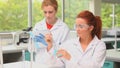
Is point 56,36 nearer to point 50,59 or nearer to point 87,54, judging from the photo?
point 50,59

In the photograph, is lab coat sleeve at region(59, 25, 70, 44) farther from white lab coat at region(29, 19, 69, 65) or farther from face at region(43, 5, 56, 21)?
face at region(43, 5, 56, 21)

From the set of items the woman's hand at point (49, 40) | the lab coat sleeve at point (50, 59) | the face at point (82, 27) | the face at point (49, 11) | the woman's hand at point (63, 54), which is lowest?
the lab coat sleeve at point (50, 59)

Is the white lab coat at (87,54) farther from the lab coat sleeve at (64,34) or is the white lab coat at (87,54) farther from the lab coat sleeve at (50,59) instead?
the lab coat sleeve at (64,34)

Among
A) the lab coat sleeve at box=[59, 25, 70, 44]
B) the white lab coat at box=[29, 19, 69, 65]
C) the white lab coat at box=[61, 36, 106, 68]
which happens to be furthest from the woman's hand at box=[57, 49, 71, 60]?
the lab coat sleeve at box=[59, 25, 70, 44]

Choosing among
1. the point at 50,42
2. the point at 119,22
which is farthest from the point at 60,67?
the point at 119,22

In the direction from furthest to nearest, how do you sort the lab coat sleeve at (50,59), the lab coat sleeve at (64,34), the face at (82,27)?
the lab coat sleeve at (64,34)
the lab coat sleeve at (50,59)
the face at (82,27)

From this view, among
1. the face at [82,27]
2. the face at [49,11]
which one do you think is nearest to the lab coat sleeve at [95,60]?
the face at [82,27]

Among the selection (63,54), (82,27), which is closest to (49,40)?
(63,54)

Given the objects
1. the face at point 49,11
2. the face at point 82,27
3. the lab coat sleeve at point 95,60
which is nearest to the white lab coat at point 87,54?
the lab coat sleeve at point 95,60

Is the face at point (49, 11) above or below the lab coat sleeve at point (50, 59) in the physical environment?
above

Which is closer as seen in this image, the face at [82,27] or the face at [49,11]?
the face at [82,27]

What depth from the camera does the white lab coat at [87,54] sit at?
1629 mm

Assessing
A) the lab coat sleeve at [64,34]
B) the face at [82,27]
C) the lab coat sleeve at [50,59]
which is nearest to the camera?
the face at [82,27]

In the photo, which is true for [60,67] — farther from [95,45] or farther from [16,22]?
[16,22]
